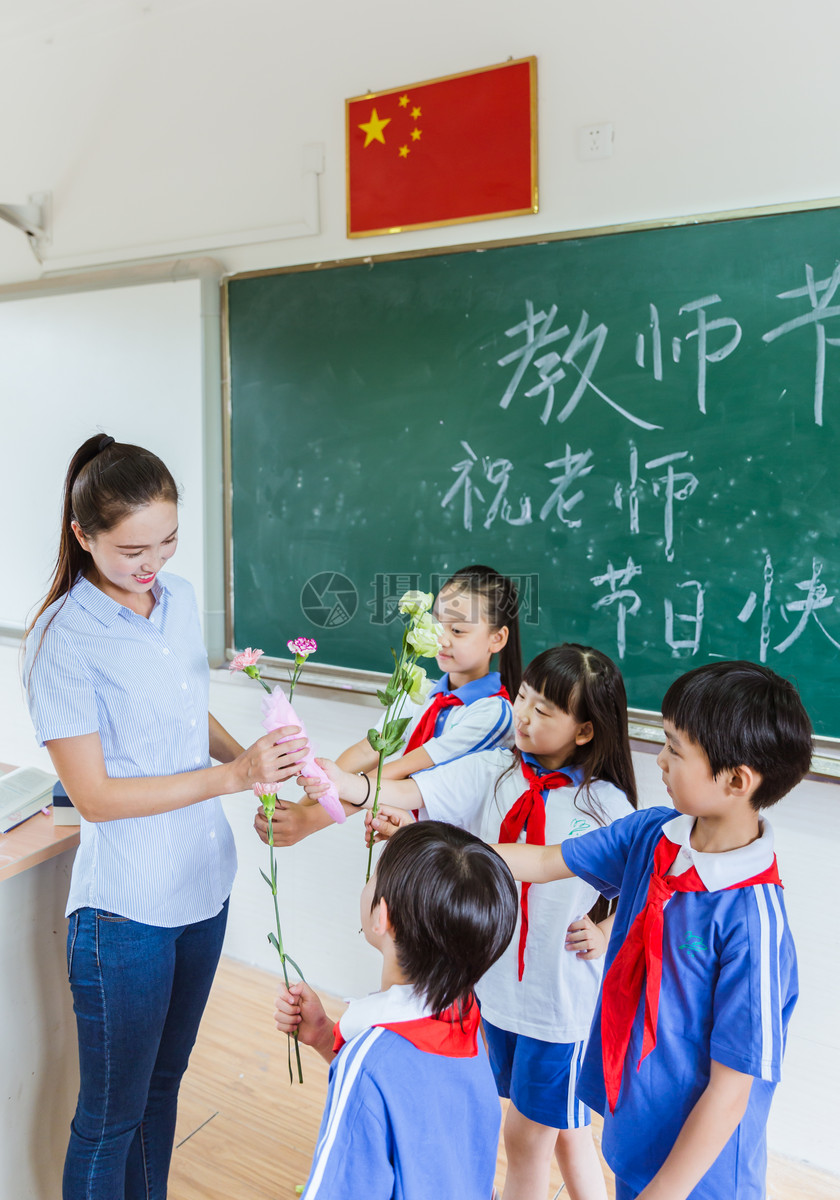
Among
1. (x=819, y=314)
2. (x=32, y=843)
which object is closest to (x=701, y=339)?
(x=819, y=314)

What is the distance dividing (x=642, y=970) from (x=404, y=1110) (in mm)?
394

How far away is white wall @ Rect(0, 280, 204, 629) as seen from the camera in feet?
9.27

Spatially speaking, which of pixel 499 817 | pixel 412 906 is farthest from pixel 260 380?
pixel 412 906

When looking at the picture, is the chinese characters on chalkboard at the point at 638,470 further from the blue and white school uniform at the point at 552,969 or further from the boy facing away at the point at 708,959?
the boy facing away at the point at 708,959

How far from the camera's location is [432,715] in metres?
1.74

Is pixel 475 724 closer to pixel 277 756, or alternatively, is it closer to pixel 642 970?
pixel 277 756

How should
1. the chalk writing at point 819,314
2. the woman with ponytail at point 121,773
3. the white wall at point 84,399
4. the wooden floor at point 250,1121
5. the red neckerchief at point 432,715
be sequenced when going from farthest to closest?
the white wall at point 84,399 → the wooden floor at point 250,1121 → the chalk writing at point 819,314 → the red neckerchief at point 432,715 → the woman with ponytail at point 121,773

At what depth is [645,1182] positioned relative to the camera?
1118 mm

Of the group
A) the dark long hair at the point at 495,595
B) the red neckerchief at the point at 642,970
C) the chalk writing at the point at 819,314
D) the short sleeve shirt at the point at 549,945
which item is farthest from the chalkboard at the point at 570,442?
the red neckerchief at the point at 642,970

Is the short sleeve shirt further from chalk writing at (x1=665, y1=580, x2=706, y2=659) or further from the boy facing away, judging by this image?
chalk writing at (x1=665, y1=580, x2=706, y2=659)

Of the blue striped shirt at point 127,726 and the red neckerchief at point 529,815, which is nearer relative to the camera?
the blue striped shirt at point 127,726

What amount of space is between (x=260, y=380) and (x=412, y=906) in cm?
209

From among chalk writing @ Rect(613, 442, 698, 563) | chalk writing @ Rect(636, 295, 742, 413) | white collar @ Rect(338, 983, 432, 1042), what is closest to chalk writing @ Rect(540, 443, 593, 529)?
chalk writing @ Rect(613, 442, 698, 563)

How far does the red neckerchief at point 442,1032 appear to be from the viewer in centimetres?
94
